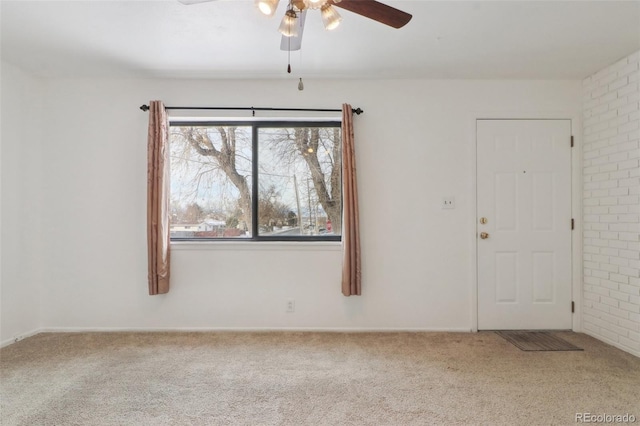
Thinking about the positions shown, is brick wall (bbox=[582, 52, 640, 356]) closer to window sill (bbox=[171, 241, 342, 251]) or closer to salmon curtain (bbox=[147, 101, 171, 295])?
window sill (bbox=[171, 241, 342, 251])

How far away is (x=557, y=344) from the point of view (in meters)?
2.74

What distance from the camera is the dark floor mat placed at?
2.66 m

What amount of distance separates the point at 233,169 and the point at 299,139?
0.74m

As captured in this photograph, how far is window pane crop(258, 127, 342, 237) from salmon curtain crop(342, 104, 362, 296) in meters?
0.28

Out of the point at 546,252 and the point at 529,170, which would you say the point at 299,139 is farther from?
the point at 546,252

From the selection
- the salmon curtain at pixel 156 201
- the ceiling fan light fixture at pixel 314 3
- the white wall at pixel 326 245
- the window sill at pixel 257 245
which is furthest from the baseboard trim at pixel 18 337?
the ceiling fan light fixture at pixel 314 3

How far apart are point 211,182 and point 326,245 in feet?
4.39

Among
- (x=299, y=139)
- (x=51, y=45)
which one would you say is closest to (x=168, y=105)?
(x=51, y=45)

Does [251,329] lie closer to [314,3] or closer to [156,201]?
[156,201]

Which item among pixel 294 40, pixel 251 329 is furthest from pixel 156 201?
pixel 294 40

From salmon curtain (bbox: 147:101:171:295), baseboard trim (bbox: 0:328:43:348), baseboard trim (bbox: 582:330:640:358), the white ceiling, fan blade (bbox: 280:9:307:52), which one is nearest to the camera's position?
Result: fan blade (bbox: 280:9:307:52)

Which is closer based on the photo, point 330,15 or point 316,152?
point 330,15

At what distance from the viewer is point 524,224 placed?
309 cm
